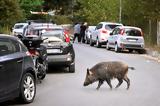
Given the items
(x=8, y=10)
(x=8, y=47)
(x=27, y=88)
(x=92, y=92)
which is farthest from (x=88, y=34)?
(x=8, y=47)

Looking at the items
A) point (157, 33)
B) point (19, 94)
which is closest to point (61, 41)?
point (19, 94)

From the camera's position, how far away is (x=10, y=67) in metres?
11.1

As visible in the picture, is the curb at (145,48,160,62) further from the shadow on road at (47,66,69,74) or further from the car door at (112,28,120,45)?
the shadow on road at (47,66,69,74)

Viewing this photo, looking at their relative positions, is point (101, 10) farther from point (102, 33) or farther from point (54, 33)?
point (54, 33)

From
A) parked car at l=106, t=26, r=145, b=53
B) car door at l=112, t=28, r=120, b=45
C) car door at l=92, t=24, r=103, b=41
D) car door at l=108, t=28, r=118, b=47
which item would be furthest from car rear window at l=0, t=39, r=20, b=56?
car door at l=92, t=24, r=103, b=41

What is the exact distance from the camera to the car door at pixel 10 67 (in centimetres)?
1088

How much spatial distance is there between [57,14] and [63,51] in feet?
209

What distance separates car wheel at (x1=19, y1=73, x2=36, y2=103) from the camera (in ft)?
38.5

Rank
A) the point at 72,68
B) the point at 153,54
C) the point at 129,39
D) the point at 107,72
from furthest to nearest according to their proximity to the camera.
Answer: the point at 129,39 < the point at 153,54 < the point at 72,68 < the point at 107,72

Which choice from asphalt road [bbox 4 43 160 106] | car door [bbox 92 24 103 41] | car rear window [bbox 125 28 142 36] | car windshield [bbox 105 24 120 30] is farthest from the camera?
car door [bbox 92 24 103 41]

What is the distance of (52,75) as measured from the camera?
18.5 meters

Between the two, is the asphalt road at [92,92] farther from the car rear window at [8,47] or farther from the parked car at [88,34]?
the parked car at [88,34]

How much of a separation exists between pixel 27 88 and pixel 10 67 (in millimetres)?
1006

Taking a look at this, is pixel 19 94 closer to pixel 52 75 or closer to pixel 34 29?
pixel 52 75
